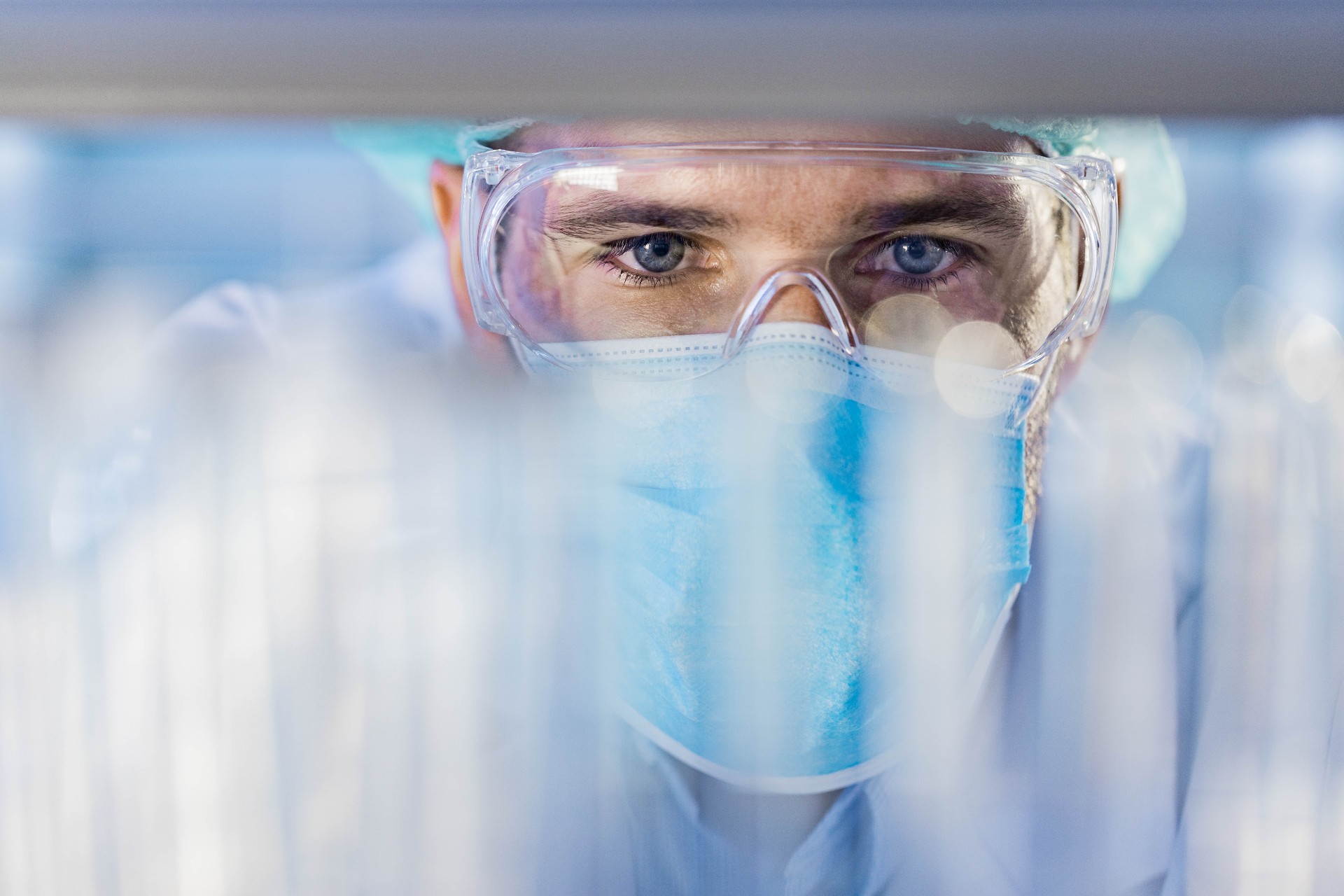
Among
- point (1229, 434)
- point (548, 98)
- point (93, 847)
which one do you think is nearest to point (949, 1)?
point (548, 98)

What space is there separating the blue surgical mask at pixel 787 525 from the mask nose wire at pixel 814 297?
0.01 meters

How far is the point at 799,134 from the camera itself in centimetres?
69

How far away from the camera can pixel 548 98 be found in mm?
457

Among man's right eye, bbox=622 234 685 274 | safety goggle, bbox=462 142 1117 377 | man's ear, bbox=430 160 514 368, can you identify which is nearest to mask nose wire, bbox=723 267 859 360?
safety goggle, bbox=462 142 1117 377

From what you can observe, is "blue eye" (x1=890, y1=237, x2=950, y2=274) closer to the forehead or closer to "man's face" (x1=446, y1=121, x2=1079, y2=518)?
"man's face" (x1=446, y1=121, x2=1079, y2=518)

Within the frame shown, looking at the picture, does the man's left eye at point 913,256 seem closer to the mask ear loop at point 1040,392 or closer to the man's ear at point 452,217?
the mask ear loop at point 1040,392

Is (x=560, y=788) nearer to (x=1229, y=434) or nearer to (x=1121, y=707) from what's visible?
(x=1121, y=707)

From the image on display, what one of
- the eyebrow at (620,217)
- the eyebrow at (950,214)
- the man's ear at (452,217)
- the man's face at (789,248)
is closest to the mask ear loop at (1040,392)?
the man's face at (789,248)

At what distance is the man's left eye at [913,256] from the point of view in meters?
0.87

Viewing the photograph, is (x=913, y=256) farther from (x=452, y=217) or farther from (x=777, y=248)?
(x=452, y=217)

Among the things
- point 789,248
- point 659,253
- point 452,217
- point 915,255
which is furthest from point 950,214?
point 452,217

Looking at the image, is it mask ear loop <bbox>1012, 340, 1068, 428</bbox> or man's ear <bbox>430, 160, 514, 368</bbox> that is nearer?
mask ear loop <bbox>1012, 340, 1068, 428</bbox>

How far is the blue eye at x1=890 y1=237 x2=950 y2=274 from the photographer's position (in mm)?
873

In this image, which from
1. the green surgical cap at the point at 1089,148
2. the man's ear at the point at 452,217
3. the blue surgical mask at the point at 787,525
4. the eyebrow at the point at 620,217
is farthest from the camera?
the man's ear at the point at 452,217
